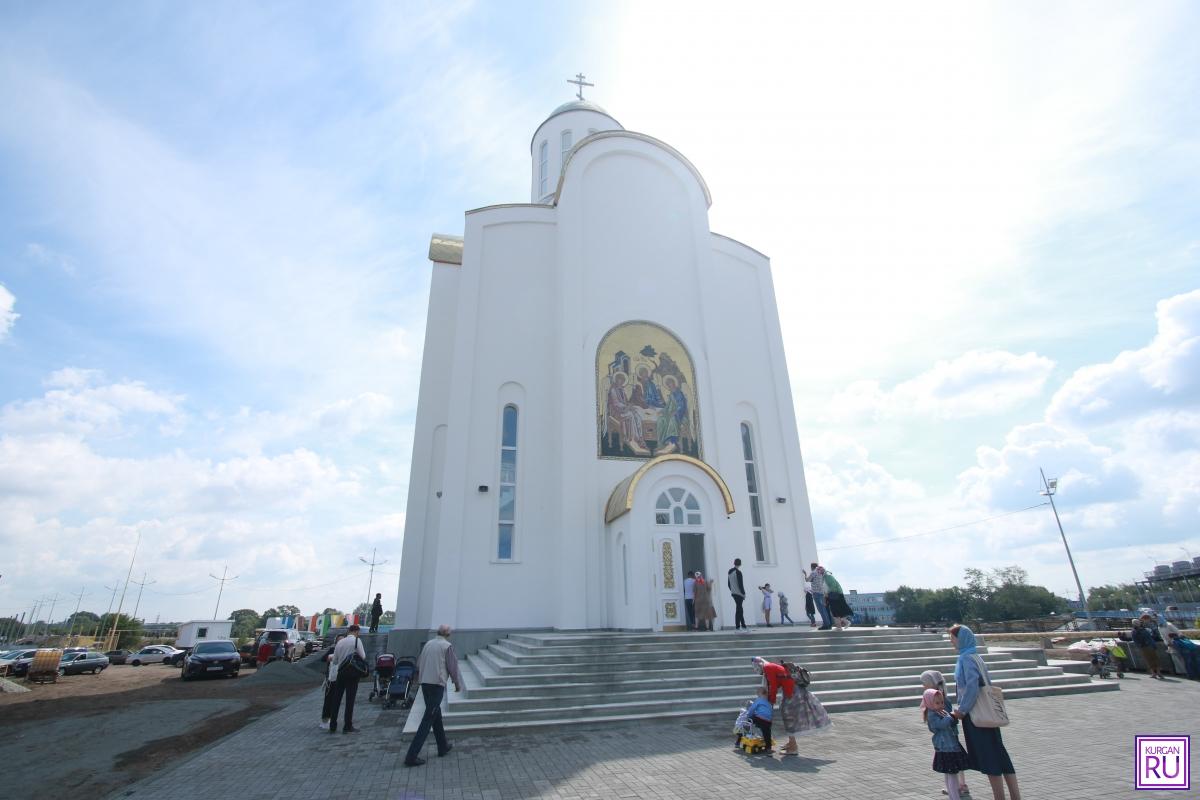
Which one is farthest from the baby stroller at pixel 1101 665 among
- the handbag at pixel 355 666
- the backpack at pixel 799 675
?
the handbag at pixel 355 666

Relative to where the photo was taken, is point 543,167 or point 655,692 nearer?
→ point 655,692

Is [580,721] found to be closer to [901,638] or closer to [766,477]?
[901,638]

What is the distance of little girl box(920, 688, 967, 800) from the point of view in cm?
445

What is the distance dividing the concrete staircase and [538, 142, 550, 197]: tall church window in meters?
18.5

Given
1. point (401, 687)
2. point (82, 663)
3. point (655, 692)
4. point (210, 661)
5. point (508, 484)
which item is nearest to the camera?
point (655, 692)

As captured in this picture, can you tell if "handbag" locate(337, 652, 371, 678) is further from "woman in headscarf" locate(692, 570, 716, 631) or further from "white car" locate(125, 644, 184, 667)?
"white car" locate(125, 644, 184, 667)

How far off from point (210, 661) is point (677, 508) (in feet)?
52.1

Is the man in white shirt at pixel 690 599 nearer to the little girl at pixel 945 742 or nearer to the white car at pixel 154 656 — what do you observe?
the little girl at pixel 945 742

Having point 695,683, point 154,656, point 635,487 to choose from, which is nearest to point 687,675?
point 695,683

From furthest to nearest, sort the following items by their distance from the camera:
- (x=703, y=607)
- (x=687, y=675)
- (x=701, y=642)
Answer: (x=703, y=607) → (x=701, y=642) → (x=687, y=675)

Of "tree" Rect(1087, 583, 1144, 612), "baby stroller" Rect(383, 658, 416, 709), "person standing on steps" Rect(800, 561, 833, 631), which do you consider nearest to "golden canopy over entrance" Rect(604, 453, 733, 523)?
"person standing on steps" Rect(800, 561, 833, 631)

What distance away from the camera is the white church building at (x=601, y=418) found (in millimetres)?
13062

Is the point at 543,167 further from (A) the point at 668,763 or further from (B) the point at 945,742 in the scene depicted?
(B) the point at 945,742

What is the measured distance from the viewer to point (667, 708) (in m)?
8.11
